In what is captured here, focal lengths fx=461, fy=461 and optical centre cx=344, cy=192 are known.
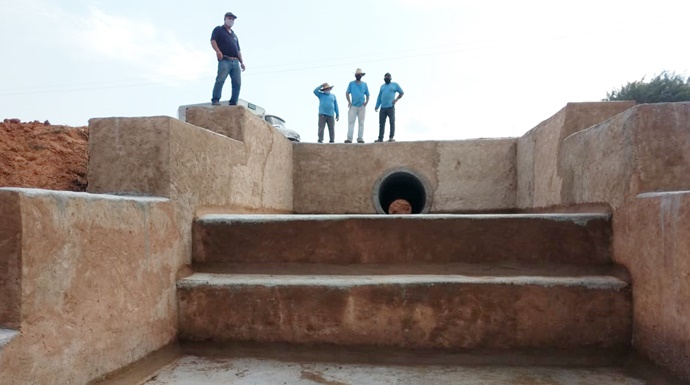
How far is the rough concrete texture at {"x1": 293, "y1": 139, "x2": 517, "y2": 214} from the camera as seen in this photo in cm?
657

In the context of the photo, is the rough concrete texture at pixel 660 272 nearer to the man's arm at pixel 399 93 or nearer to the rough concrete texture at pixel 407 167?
the rough concrete texture at pixel 407 167

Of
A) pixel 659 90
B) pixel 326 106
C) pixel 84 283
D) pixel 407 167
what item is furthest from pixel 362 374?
pixel 659 90

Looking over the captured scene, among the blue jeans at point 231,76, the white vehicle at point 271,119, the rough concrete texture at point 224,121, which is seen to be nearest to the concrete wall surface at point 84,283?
the rough concrete texture at point 224,121

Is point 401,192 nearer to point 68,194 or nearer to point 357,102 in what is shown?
point 357,102

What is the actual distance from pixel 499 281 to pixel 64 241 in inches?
77.8

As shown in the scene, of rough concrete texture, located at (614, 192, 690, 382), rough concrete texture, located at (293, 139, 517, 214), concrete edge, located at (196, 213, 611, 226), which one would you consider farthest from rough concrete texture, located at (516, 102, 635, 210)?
rough concrete texture, located at (614, 192, 690, 382)

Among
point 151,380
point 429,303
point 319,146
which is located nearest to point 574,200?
point 429,303

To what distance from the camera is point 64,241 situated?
175 centimetres

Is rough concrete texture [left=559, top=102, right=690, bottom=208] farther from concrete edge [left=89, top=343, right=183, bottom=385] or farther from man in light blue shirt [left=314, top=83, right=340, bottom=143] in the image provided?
man in light blue shirt [left=314, top=83, right=340, bottom=143]

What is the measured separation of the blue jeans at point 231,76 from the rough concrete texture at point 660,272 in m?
4.89

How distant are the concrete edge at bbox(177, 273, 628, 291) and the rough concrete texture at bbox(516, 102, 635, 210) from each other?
4.82 feet

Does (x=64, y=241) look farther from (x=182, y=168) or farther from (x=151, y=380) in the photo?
(x=182, y=168)

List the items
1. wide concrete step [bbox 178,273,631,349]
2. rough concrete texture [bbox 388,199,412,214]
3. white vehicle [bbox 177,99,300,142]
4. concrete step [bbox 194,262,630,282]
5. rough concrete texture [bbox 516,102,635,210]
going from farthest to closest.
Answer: white vehicle [bbox 177,99,300,142]
rough concrete texture [bbox 388,199,412,214]
rough concrete texture [bbox 516,102,635,210]
concrete step [bbox 194,262,630,282]
wide concrete step [bbox 178,273,631,349]

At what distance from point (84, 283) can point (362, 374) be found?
1279mm
